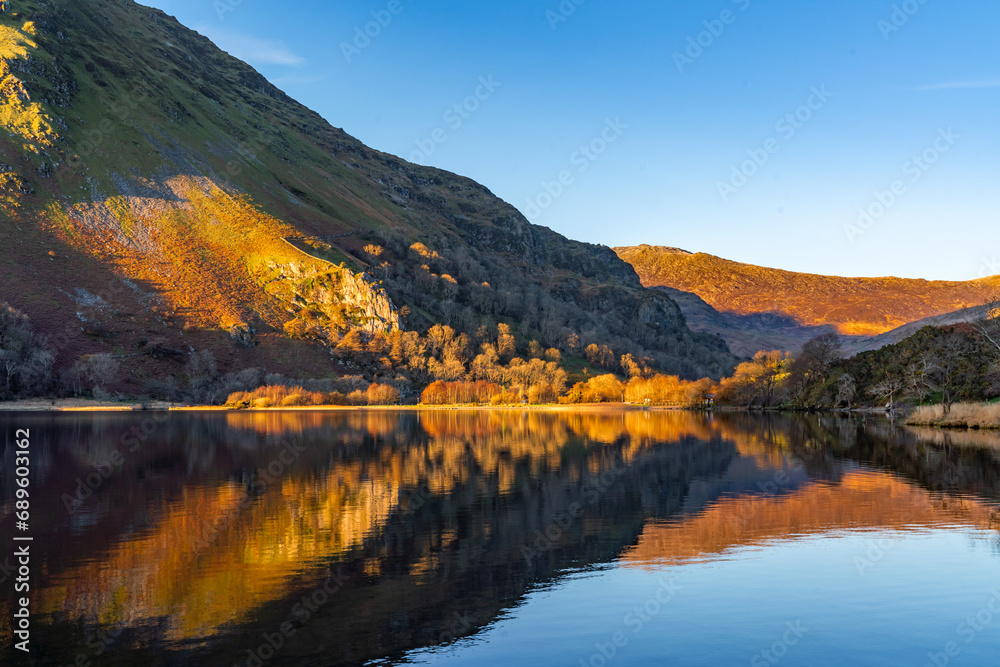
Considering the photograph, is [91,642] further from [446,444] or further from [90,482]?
[446,444]

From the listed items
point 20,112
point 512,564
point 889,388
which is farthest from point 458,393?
point 512,564

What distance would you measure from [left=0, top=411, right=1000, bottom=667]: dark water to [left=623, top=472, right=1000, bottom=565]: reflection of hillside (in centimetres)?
14

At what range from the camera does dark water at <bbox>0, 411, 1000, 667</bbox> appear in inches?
536

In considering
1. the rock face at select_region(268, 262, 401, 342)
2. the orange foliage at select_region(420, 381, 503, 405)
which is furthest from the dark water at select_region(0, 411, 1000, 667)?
the rock face at select_region(268, 262, 401, 342)

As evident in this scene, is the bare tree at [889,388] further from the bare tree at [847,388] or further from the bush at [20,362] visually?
the bush at [20,362]

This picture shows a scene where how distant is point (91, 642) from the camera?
44.6 feet

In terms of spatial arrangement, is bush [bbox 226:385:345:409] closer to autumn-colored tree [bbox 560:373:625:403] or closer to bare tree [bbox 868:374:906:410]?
autumn-colored tree [bbox 560:373:625:403]

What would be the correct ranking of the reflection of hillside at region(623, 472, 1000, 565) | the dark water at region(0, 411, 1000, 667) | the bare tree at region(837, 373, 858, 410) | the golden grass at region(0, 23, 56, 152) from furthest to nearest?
the golden grass at region(0, 23, 56, 152)
the bare tree at region(837, 373, 858, 410)
the reflection of hillside at region(623, 472, 1000, 565)
the dark water at region(0, 411, 1000, 667)

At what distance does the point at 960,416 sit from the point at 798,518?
2002 inches

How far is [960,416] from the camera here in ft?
214

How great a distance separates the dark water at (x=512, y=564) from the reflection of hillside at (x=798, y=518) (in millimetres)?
139

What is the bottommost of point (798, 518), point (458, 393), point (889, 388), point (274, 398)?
point (798, 518)

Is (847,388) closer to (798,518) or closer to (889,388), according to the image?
(889,388)
